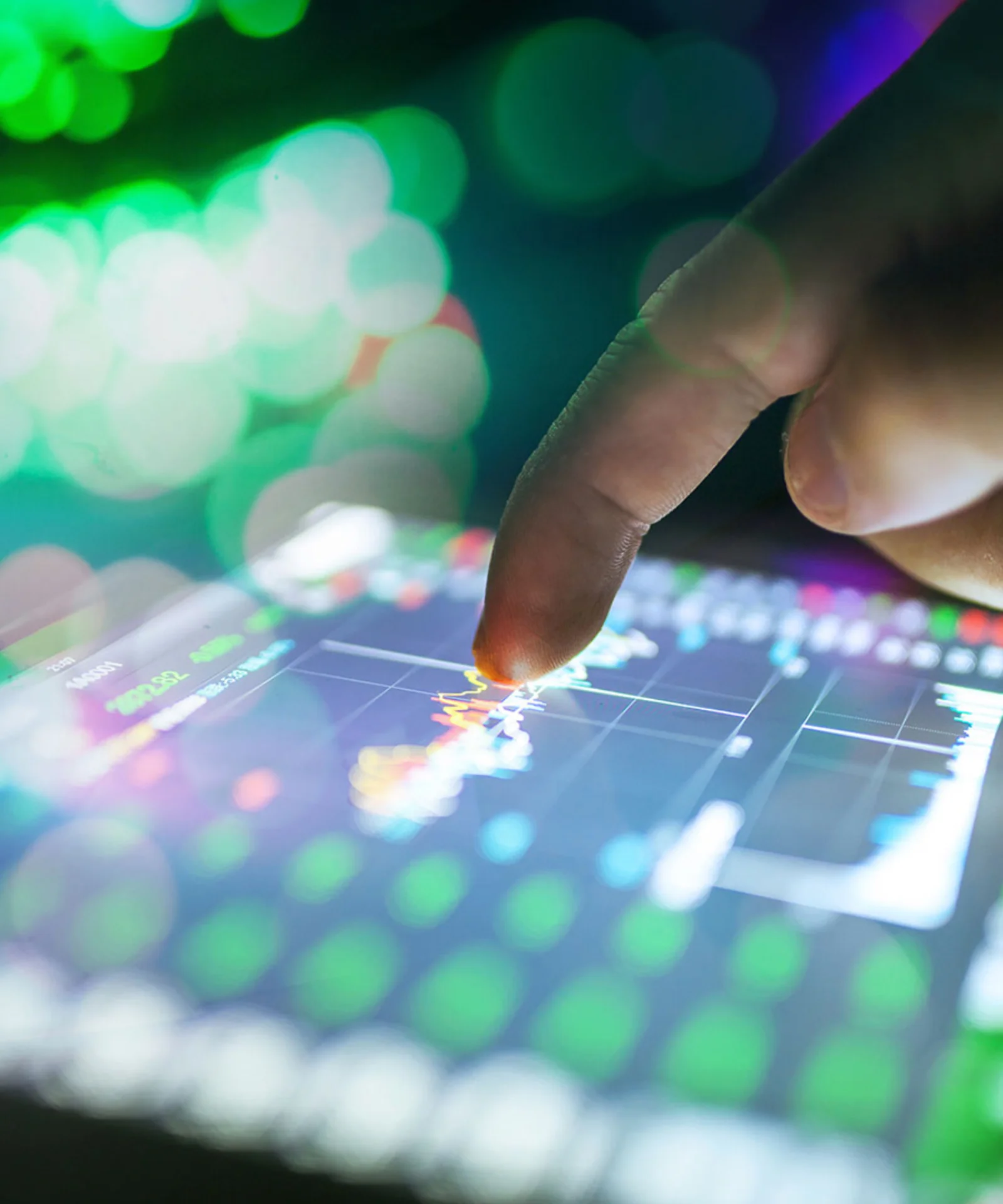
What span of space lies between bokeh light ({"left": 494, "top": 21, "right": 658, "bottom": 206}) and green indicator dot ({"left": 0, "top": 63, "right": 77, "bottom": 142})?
43 cm

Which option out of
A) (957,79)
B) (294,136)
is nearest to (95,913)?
(957,79)

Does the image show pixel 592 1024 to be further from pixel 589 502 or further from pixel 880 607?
pixel 880 607

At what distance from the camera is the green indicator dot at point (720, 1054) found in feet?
1.55

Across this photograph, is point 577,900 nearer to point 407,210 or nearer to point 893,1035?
point 893,1035

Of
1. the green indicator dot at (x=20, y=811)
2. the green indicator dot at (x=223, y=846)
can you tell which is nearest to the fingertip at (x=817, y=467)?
the green indicator dot at (x=223, y=846)

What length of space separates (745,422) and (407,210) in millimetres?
767

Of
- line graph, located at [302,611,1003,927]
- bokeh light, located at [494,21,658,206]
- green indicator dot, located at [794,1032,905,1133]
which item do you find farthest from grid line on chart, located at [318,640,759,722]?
bokeh light, located at [494,21,658,206]

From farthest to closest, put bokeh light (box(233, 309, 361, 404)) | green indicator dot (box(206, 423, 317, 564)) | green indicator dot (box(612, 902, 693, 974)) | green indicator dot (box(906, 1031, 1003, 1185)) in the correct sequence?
bokeh light (box(233, 309, 361, 404)), green indicator dot (box(206, 423, 317, 564)), green indicator dot (box(612, 902, 693, 974)), green indicator dot (box(906, 1031, 1003, 1185))

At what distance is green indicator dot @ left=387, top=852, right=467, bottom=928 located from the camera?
58 centimetres

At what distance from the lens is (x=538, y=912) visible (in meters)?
0.58

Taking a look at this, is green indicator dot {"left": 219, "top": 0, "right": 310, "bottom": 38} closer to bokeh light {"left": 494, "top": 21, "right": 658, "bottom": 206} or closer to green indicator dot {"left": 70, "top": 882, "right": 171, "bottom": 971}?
bokeh light {"left": 494, "top": 21, "right": 658, "bottom": 206}

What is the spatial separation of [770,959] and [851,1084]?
81mm

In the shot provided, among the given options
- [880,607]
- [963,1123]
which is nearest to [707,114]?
[880,607]

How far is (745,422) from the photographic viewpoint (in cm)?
63
